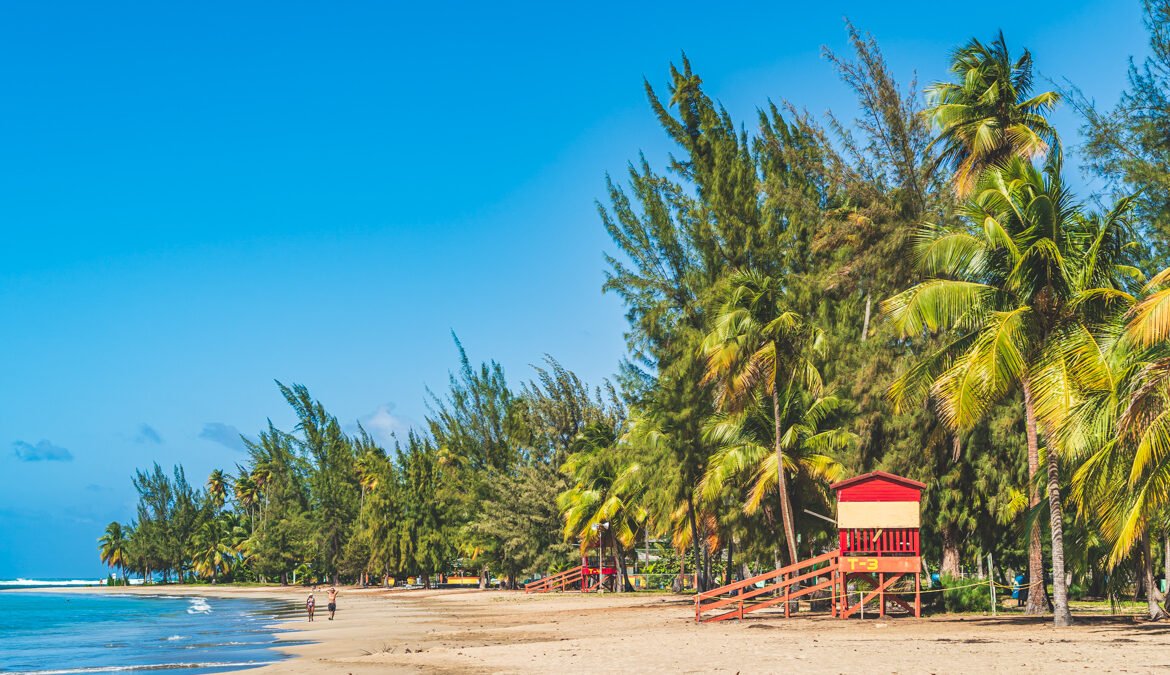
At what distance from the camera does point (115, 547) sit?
5172 inches

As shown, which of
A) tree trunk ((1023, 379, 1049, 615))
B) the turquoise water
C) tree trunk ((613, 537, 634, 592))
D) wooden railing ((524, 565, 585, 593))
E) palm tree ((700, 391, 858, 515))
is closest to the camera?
tree trunk ((1023, 379, 1049, 615))

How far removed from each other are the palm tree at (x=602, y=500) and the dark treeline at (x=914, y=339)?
0.15 meters

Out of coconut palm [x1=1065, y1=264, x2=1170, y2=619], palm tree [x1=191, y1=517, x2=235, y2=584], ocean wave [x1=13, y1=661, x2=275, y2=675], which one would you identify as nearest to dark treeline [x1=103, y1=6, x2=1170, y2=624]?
coconut palm [x1=1065, y1=264, x2=1170, y2=619]

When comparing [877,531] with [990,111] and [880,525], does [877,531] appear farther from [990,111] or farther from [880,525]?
[990,111]

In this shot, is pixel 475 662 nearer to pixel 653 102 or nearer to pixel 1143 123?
pixel 1143 123

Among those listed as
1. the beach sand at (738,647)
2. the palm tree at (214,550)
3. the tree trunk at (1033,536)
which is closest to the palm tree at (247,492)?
the palm tree at (214,550)

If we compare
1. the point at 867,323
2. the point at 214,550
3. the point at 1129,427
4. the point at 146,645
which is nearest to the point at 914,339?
the point at 867,323

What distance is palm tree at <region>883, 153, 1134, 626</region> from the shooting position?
18875mm

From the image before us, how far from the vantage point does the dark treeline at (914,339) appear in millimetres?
18656

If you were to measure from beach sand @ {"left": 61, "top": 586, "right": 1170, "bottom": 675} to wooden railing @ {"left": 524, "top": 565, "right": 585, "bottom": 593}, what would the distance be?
23.8 metres

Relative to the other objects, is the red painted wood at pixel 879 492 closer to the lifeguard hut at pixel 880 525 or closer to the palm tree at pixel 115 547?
the lifeguard hut at pixel 880 525

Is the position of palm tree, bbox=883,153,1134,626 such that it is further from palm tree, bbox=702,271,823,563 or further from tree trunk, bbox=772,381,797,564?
palm tree, bbox=702,271,823,563

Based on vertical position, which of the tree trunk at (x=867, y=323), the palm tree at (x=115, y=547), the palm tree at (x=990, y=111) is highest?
the palm tree at (x=990, y=111)

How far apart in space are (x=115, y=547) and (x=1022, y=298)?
134m
